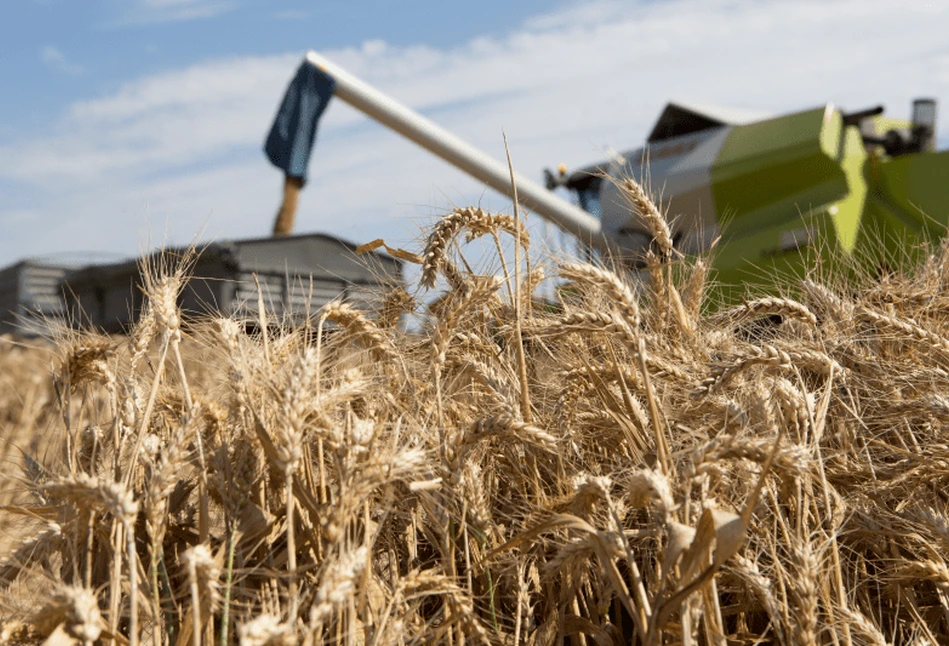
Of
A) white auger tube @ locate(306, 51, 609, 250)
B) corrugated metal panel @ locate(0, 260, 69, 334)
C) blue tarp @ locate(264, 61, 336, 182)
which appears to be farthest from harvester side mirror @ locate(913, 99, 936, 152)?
corrugated metal panel @ locate(0, 260, 69, 334)

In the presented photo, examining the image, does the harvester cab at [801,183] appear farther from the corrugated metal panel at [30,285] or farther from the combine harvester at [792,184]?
the corrugated metal panel at [30,285]

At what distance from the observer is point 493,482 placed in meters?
1.63

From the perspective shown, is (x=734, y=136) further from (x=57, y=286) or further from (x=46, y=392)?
(x=57, y=286)

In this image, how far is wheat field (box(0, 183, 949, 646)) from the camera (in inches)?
45.2

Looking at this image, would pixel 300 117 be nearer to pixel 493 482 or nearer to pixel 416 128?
pixel 416 128

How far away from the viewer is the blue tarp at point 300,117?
9266 millimetres

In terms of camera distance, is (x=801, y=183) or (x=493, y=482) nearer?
(x=493, y=482)

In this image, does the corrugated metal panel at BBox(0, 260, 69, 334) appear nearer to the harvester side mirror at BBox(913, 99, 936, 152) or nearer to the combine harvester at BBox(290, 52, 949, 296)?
the combine harvester at BBox(290, 52, 949, 296)

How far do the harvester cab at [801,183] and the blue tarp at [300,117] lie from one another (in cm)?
403

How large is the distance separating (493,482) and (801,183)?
16.1ft

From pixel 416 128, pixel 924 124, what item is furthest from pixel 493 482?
pixel 416 128

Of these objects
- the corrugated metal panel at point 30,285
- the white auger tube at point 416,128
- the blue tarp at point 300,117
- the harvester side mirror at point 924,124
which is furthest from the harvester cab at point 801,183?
the corrugated metal panel at point 30,285

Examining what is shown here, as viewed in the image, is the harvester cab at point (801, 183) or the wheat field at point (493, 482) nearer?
the wheat field at point (493, 482)

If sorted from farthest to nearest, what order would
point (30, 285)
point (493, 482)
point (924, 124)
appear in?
1. point (30, 285)
2. point (924, 124)
3. point (493, 482)
